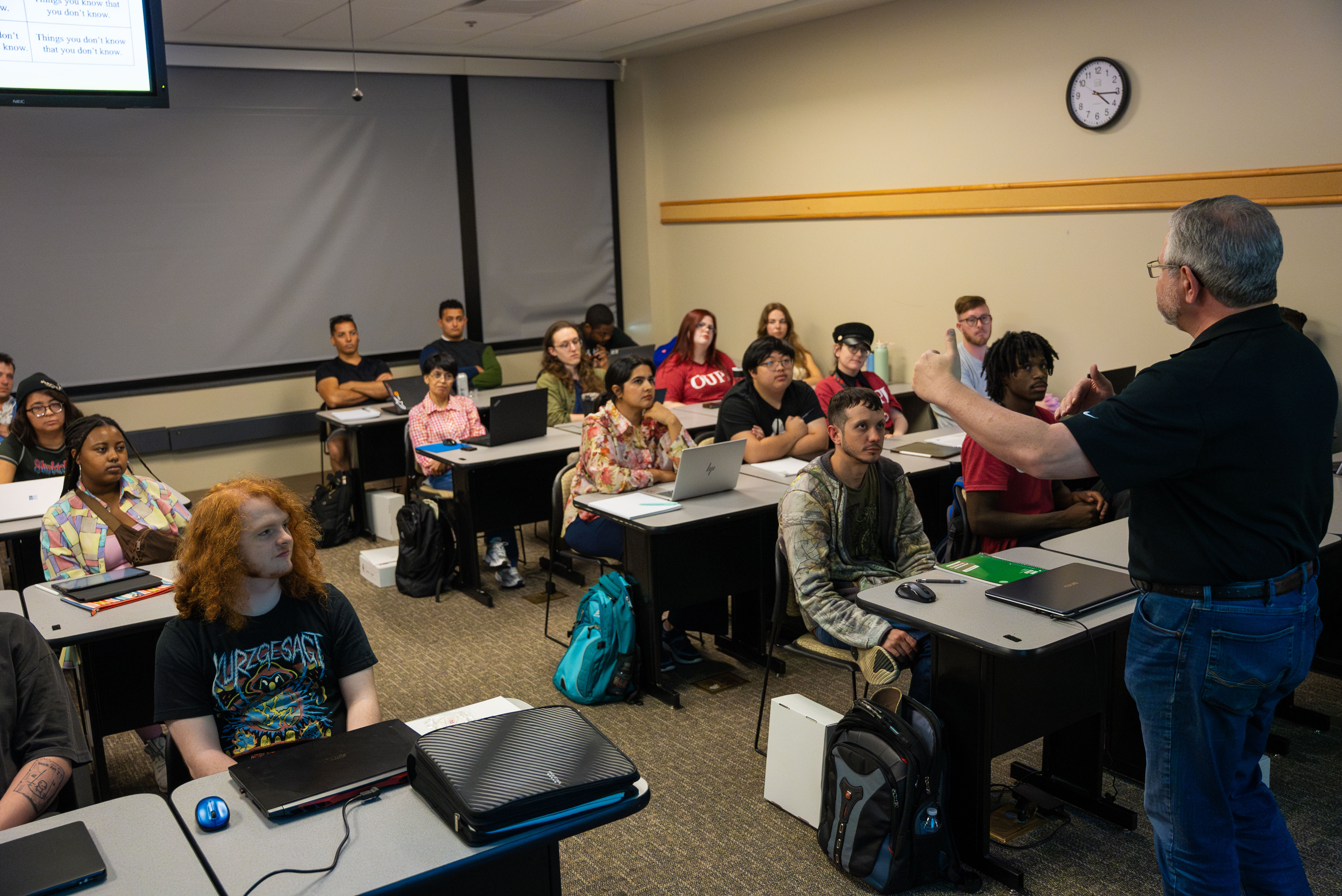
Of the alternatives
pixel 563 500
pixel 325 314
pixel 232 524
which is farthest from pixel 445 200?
pixel 232 524

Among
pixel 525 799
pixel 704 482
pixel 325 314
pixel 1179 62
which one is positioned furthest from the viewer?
pixel 325 314

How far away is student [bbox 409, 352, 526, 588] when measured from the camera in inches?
209

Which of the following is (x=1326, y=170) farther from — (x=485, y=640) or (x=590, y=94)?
(x=590, y=94)

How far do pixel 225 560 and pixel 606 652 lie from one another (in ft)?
5.93

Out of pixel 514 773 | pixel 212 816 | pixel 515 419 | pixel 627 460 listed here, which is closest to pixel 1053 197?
pixel 627 460

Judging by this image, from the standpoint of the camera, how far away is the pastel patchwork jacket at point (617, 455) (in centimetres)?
426

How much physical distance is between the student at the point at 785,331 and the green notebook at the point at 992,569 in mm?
3843

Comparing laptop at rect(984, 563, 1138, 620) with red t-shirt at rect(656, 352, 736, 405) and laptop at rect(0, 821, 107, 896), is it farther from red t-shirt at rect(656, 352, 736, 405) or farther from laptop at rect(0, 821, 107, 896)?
red t-shirt at rect(656, 352, 736, 405)

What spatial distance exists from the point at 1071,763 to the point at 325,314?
5909 mm

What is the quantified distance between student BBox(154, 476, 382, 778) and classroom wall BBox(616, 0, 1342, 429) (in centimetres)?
A: 440

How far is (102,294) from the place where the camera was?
6539mm

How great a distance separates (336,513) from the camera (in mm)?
6031

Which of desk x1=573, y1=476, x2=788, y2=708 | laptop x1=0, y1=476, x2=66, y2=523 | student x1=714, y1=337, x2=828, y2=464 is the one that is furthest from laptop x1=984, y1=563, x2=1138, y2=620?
laptop x1=0, y1=476, x2=66, y2=523

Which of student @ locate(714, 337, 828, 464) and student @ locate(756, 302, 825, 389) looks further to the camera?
student @ locate(756, 302, 825, 389)
